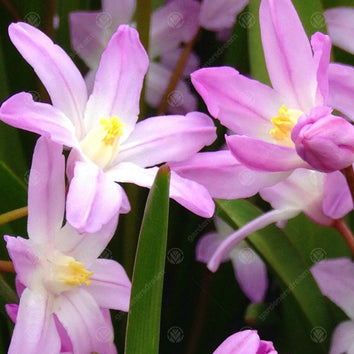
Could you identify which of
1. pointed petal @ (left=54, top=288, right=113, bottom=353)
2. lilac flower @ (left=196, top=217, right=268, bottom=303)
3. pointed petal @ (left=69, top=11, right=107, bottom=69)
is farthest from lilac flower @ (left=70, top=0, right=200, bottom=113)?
pointed petal @ (left=54, top=288, right=113, bottom=353)

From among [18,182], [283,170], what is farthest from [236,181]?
[18,182]

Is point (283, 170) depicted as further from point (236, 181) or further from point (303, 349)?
point (303, 349)

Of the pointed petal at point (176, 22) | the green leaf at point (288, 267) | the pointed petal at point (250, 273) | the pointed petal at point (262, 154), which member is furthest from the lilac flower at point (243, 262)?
the pointed petal at point (262, 154)

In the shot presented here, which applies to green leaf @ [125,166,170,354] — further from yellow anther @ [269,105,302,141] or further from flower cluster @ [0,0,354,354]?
yellow anther @ [269,105,302,141]

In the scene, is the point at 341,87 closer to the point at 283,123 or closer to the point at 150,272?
the point at 283,123

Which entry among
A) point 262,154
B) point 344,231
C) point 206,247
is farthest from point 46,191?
point 206,247

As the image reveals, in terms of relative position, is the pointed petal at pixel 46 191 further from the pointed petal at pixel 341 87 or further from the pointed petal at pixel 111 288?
the pointed petal at pixel 341 87
